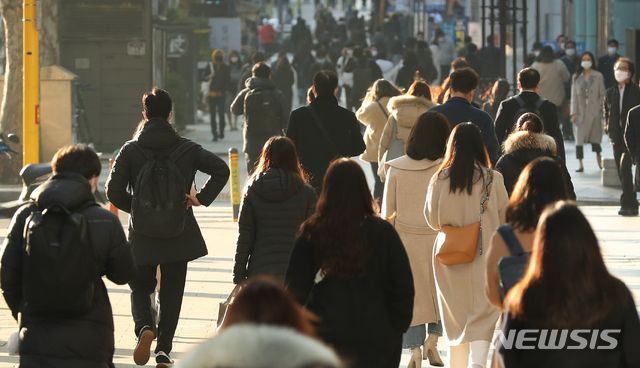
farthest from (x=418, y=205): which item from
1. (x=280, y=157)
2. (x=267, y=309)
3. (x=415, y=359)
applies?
(x=267, y=309)

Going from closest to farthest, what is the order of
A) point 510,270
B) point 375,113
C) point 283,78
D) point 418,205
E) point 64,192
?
1. point 510,270
2. point 64,192
3. point 418,205
4. point 375,113
5. point 283,78

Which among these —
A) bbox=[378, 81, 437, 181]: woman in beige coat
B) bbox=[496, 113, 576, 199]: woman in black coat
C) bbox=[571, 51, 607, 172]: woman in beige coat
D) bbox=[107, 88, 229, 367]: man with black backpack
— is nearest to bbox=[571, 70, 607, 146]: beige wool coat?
bbox=[571, 51, 607, 172]: woman in beige coat

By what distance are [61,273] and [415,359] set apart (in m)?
2.78

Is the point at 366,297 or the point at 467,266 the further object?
the point at 467,266

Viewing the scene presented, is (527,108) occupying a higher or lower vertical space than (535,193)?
higher

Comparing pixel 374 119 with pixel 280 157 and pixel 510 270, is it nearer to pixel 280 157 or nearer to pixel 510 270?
pixel 280 157

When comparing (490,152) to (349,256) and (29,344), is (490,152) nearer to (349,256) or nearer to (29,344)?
(349,256)

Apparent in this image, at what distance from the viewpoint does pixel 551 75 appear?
54.8ft

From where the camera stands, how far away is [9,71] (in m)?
16.2

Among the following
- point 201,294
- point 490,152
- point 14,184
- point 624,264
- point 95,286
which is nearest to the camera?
point 95,286

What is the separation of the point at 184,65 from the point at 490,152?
55.9 ft

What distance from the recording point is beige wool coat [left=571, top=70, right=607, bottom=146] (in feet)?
50.6

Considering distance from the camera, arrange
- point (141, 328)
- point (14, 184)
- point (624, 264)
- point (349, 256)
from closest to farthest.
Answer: point (349, 256), point (141, 328), point (624, 264), point (14, 184)

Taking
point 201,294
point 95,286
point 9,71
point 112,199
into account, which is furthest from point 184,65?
point 95,286
